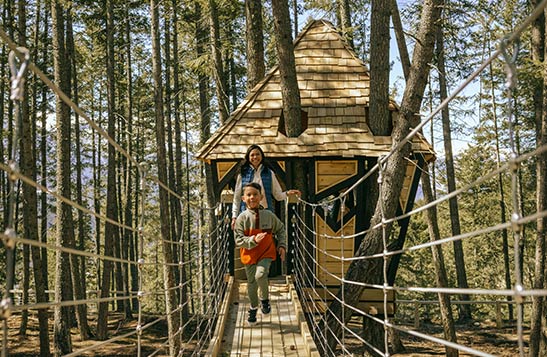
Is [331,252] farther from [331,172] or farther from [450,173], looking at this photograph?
[450,173]

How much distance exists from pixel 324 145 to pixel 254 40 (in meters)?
2.72

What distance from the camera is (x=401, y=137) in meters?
6.79

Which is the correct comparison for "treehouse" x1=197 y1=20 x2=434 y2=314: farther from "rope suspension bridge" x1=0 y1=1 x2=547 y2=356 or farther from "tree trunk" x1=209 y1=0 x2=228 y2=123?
"tree trunk" x1=209 y1=0 x2=228 y2=123

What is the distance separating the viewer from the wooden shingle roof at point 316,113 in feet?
27.5

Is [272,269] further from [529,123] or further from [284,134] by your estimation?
[529,123]

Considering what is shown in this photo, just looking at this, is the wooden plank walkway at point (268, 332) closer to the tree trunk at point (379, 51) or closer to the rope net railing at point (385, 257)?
the rope net railing at point (385, 257)

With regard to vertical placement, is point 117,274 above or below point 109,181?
below

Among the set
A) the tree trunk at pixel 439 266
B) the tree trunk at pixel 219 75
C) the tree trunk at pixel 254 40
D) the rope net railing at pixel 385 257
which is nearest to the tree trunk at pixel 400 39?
the rope net railing at pixel 385 257

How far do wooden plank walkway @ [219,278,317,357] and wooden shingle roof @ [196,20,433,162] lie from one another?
2.23 metres

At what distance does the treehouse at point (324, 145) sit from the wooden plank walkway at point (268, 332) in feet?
5.24

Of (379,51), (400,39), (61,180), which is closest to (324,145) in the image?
(379,51)

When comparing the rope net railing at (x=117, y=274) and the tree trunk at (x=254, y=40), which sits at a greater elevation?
the tree trunk at (x=254, y=40)

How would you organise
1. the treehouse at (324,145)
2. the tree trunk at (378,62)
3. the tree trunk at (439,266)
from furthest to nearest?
the tree trunk at (439,266) → the treehouse at (324,145) → the tree trunk at (378,62)

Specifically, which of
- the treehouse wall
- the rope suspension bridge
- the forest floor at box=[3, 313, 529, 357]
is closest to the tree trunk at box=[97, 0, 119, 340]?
the forest floor at box=[3, 313, 529, 357]
